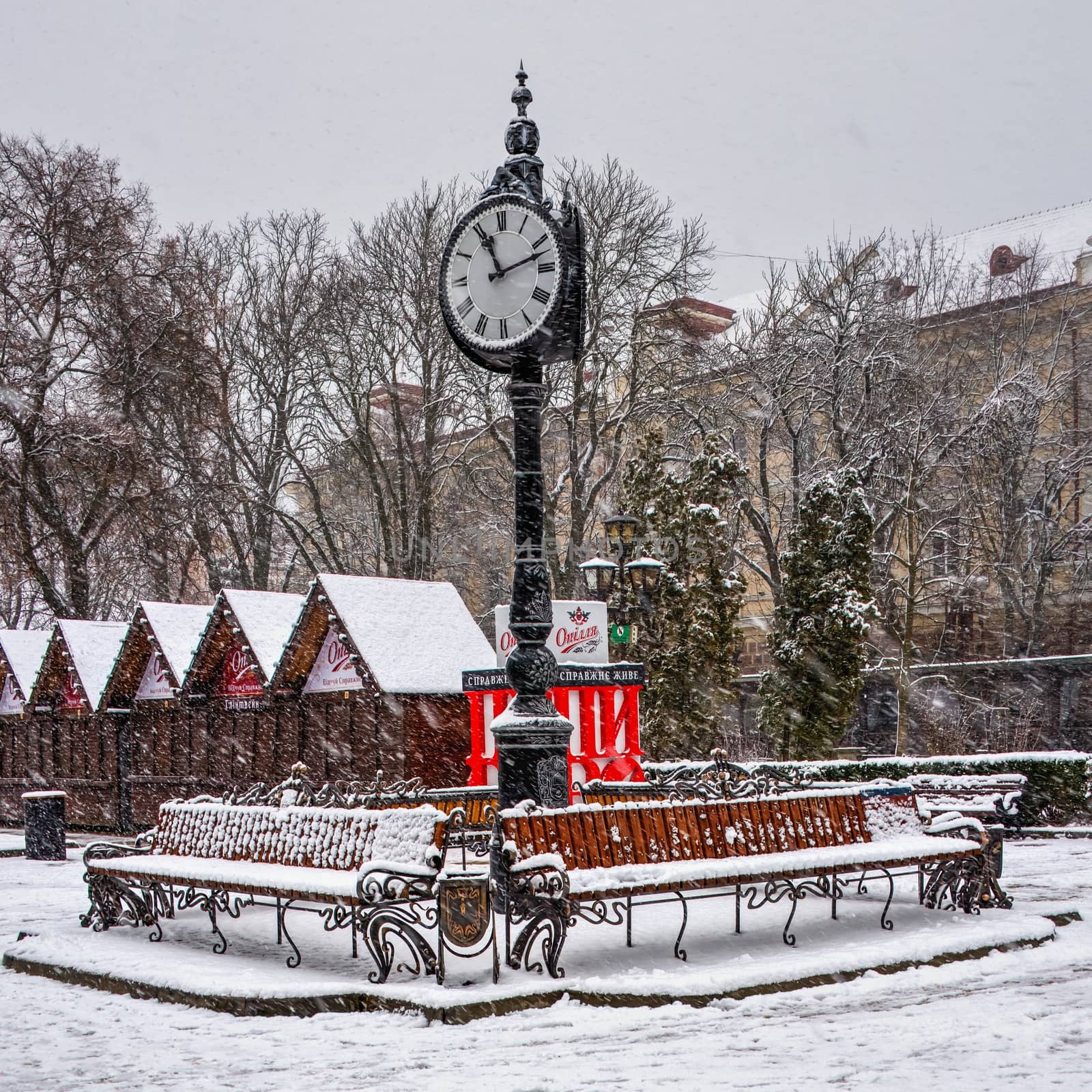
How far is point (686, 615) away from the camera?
26688mm

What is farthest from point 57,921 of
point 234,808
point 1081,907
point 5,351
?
point 5,351

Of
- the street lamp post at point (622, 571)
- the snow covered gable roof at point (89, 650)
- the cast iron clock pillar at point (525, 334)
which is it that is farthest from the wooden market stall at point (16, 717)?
the cast iron clock pillar at point (525, 334)

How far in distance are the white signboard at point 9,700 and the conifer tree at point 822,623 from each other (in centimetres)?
1680

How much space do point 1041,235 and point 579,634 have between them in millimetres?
32507

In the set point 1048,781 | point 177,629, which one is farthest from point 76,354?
point 1048,781

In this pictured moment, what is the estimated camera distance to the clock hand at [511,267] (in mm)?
10453

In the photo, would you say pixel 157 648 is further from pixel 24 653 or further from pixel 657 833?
pixel 657 833

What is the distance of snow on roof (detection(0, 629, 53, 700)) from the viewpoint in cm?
2992

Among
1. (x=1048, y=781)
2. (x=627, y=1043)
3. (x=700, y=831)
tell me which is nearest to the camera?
(x=627, y=1043)

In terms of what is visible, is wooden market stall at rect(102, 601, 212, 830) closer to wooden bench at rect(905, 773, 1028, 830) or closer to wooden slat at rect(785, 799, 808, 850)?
wooden bench at rect(905, 773, 1028, 830)

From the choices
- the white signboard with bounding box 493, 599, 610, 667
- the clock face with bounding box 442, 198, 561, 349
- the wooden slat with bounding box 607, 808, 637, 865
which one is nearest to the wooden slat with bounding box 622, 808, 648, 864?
the wooden slat with bounding box 607, 808, 637, 865

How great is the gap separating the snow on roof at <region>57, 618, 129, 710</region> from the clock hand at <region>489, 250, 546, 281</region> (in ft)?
60.2

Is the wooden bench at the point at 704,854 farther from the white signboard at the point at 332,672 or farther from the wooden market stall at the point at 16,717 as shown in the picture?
the wooden market stall at the point at 16,717

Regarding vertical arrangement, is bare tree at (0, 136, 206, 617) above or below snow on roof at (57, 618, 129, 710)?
above
